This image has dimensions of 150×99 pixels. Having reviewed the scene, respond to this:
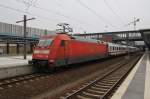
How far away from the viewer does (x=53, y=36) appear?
15.8 m

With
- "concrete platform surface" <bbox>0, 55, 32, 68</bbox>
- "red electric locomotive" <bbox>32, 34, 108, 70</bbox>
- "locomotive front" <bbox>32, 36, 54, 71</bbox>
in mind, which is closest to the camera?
"red electric locomotive" <bbox>32, 34, 108, 70</bbox>

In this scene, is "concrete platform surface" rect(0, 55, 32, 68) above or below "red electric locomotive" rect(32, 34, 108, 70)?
below

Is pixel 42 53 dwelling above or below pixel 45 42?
below

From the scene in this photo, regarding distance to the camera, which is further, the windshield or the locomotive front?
the windshield

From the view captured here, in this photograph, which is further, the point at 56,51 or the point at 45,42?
the point at 45,42

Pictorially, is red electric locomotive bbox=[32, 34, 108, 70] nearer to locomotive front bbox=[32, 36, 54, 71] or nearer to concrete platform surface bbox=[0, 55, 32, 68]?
locomotive front bbox=[32, 36, 54, 71]

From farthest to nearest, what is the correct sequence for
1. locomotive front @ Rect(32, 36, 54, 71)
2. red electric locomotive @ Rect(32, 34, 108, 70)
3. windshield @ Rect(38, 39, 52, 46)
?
windshield @ Rect(38, 39, 52, 46) < locomotive front @ Rect(32, 36, 54, 71) < red electric locomotive @ Rect(32, 34, 108, 70)

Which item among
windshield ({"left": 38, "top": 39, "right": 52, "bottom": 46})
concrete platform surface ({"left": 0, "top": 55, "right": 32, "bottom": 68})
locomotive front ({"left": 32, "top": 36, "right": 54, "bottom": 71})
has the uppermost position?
windshield ({"left": 38, "top": 39, "right": 52, "bottom": 46})

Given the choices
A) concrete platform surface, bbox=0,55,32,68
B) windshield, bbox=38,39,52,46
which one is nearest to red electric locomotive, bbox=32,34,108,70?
windshield, bbox=38,39,52,46

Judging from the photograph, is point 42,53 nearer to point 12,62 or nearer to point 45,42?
point 45,42

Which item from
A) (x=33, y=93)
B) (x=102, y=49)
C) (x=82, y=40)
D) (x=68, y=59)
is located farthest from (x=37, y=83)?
(x=102, y=49)

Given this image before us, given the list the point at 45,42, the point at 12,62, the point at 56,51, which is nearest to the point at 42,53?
the point at 45,42

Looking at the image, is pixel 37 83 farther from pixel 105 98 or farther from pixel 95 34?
pixel 95 34

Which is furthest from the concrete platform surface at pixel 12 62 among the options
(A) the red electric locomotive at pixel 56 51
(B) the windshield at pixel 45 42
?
(B) the windshield at pixel 45 42
